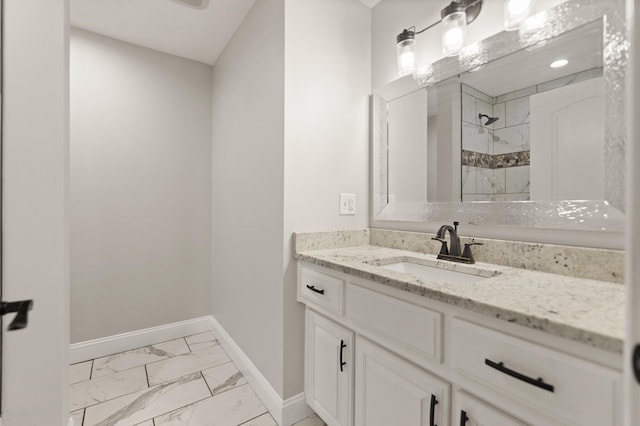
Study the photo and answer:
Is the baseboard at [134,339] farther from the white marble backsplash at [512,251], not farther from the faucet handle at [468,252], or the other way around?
the faucet handle at [468,252]

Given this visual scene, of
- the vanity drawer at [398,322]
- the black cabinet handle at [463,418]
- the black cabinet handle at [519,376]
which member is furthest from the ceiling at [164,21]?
the black cabinet handle at [463,418]

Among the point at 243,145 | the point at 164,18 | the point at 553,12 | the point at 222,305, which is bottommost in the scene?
the point at 222,305

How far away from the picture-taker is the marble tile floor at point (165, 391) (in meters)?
Result: 1.59

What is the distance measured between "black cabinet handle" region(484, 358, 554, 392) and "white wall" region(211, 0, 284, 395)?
1054 mm

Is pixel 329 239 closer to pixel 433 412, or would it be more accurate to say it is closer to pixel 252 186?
pixel 252 186

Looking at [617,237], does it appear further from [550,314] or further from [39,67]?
[39,67]

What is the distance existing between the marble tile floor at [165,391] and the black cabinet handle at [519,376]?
47.4 inches

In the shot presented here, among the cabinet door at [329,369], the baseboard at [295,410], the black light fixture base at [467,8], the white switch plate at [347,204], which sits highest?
the black light fixture base at [467,8]

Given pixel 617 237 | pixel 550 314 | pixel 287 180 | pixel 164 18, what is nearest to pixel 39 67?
pixel 287 180

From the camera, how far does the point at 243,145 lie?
2027 millimetres

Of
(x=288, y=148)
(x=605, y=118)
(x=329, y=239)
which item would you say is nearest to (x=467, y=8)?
(x=605, y=118)

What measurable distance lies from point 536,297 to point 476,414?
14.4 inches

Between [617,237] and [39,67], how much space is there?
6.98ft

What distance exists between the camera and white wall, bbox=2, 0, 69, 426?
1.01m
